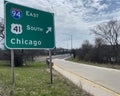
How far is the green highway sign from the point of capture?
443 inches

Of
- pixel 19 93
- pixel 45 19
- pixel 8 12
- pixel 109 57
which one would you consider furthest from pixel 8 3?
pixel 109 57

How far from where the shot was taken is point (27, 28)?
476 inches

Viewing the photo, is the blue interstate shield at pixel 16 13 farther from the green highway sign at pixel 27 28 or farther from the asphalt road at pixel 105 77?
the asphalt road at pixel 105 77

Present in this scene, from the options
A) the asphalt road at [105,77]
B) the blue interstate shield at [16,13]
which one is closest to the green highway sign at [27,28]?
the blue interstate shield at [16,13]

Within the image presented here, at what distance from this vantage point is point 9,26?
11.2 m

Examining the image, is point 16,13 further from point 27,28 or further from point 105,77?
point 105,77

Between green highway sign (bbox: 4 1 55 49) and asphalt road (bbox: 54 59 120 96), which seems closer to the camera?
green highway sign (bbox: 4 1 55 49)

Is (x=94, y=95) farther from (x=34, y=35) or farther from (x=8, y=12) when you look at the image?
(x=8, y=12)

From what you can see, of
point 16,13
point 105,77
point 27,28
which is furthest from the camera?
point 105,77

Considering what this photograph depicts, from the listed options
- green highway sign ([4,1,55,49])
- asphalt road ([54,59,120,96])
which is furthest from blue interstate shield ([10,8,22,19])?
asphalt road ([54,59,120,96])

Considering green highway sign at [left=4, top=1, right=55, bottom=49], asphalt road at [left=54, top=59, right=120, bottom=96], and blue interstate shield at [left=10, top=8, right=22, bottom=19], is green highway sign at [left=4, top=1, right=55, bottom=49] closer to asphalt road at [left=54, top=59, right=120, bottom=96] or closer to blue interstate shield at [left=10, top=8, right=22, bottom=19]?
blue interstate shield at [left=10, top=8, right=22, bottom=19]

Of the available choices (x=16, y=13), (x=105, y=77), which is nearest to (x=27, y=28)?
(x=16, y=13)

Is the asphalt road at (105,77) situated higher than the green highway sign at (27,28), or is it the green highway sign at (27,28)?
the green highway sign at (27,28)

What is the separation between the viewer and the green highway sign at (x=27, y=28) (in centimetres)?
1124
